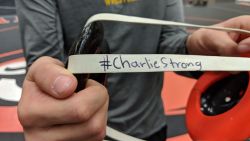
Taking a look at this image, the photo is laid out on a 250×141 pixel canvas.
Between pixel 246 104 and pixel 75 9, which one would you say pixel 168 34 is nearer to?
pixel 75 9

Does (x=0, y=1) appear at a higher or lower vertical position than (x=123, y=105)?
lower

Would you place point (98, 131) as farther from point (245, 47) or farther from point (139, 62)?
point (245, 47)

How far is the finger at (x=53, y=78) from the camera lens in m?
0.28

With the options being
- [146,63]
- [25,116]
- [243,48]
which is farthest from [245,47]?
[25,116]

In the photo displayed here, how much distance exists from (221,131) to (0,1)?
14.0 ft

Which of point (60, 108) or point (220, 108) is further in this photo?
point (220, 108)

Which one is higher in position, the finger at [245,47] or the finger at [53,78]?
the finger at [53,78]

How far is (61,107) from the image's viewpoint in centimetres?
29

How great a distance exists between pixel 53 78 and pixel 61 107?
25 millimetres

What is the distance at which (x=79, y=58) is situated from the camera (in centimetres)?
29

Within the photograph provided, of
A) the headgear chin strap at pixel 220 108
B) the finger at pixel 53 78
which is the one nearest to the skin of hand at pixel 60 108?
the finger at pixel 53 78

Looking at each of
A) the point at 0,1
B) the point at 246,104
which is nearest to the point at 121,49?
the point at 246,104

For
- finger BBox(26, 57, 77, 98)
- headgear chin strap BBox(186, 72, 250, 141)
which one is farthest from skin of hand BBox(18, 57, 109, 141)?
headgear chin strap BBox(186, 72, 250, 141)

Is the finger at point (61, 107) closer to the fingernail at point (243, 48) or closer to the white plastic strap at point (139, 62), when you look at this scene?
the white plastic strap at point (139, 62)
